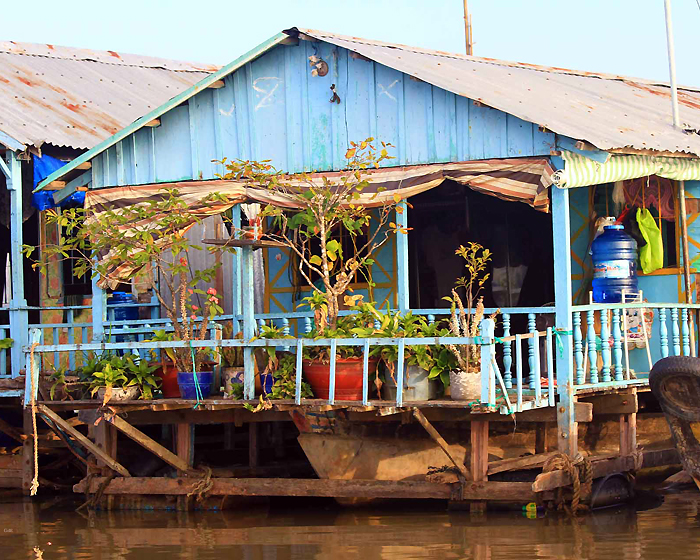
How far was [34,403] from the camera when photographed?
39.9 feet

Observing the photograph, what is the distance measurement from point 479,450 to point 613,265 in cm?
282

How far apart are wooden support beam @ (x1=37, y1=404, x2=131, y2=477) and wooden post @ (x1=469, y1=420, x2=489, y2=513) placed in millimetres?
3963

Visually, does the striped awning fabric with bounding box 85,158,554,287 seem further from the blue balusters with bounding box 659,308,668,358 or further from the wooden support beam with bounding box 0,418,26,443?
the wooden support beam with bounding box 0,418,26,443

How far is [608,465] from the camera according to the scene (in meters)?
12.0

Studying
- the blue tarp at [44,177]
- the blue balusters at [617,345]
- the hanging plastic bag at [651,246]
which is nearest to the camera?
the blue balusters at [617,345]

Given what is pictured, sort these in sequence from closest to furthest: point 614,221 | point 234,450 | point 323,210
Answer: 1. point 323,210
2. point 614,221
3. point 234,450

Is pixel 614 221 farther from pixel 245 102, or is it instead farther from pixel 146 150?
pixel 146 150

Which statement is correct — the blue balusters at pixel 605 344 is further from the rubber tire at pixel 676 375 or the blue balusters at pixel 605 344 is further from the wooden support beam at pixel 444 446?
the wooden support beam at pixel 444 446

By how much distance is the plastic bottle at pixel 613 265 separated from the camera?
12.8m

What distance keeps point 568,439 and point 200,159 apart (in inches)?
215

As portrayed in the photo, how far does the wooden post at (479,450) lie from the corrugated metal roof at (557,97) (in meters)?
2.96

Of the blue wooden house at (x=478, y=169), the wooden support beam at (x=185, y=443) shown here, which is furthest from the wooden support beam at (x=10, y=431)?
the wooden support beam at (x=185, y=443)

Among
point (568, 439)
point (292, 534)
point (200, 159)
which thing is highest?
point (200, 159)

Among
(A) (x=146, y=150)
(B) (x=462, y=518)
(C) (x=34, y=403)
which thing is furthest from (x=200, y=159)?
(B) (x=462, y=518)
